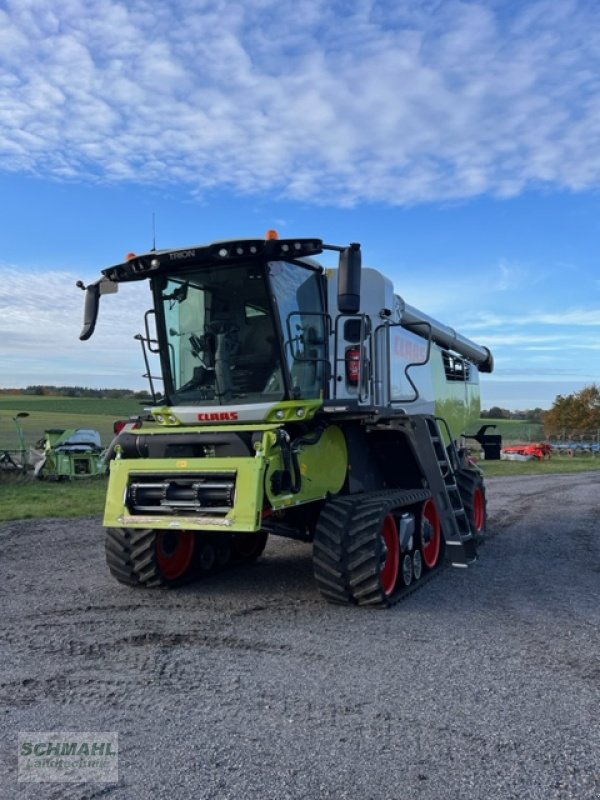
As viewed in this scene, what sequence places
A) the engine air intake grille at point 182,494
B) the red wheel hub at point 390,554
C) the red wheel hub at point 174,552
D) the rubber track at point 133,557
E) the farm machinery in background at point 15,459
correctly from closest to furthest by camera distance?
the engine air intake grille at point 182,494
the red wheel hub at point 390,554
the rubber track at point 133,557
the red wheel hub at point 174,552
the farm machinery in background at point 15,459

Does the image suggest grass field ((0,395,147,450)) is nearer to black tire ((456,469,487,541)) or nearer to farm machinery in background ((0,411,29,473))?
farm machinery in background ((0,411,29,473))

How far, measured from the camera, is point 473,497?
33.2 ft

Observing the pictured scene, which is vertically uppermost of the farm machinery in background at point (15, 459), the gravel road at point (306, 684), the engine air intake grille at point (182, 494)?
the engine air intake grille at point (182, 494)

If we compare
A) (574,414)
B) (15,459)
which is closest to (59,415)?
(15,459)

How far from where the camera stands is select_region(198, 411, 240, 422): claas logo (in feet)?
22.2

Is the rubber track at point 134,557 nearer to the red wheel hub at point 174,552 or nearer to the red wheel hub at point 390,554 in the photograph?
the red wheel hub at point 174,552

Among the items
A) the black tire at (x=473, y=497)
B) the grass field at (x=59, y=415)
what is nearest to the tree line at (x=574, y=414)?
the grass field at (x=59, y=415)

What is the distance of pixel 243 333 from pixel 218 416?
0.84 meters

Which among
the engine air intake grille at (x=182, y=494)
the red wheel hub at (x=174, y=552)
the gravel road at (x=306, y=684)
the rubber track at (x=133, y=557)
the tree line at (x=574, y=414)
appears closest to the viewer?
the gravel road at (x=306, y=684)

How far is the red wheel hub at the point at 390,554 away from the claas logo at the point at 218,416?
174cm

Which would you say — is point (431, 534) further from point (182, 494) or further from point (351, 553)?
point (182, 494)

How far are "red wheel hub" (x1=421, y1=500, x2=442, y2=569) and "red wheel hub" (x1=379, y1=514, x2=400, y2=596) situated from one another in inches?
36.5

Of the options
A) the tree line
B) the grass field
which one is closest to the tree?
the tree line

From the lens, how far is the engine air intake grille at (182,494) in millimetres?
6195
